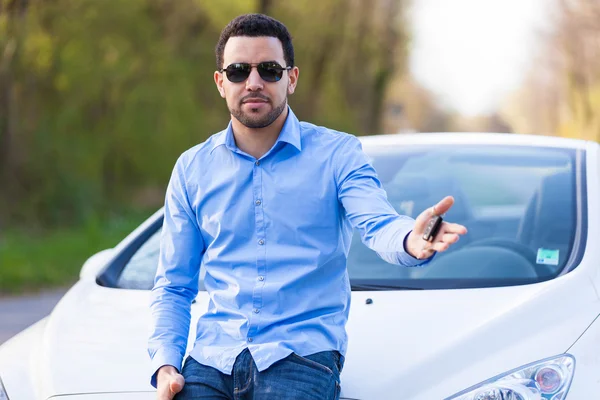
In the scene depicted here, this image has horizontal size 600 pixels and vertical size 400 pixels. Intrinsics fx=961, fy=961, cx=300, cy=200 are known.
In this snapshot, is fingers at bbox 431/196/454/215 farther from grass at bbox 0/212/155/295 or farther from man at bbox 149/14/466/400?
grass at bbox 0/212/155/295

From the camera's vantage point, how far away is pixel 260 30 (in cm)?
246

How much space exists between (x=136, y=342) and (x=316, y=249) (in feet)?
2.83

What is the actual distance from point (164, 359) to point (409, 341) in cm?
77

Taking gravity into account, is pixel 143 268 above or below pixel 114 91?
above

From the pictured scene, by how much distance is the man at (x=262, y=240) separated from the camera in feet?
7.64

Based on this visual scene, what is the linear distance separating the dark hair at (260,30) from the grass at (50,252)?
7.76 metres

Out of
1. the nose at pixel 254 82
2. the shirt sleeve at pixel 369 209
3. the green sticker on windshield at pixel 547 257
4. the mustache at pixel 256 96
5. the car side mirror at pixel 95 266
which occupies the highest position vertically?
the nose at pixel 254 82

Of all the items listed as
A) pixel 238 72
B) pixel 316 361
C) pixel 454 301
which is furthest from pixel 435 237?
pixel 454 301

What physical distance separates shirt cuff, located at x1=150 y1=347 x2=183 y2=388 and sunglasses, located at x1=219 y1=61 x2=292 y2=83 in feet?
2.32

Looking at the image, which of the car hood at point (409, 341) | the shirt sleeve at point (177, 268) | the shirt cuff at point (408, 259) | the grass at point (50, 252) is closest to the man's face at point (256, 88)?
the shirt sleeve at point (177, 268)

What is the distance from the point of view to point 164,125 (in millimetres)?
20203

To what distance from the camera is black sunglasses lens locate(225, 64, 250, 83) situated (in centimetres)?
245

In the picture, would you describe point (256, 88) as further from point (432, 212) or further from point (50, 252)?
point (50, 252)

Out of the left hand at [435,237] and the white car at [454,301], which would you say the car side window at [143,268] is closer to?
the white car at [454,301]
